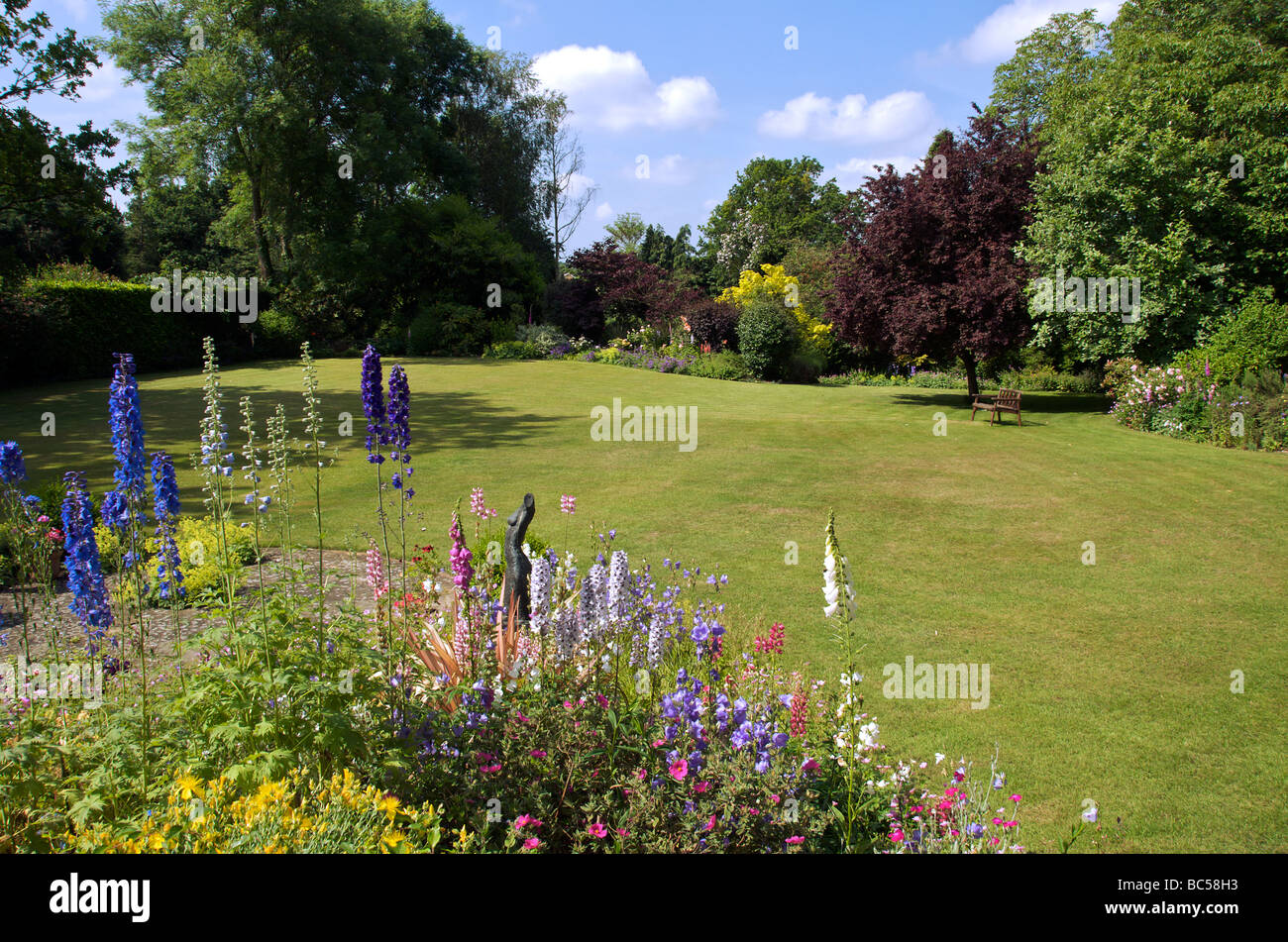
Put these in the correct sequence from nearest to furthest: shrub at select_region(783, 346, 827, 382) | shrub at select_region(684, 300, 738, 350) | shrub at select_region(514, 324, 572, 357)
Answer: shrub at select_region(783, 346, 827, 382)
shrub at select_region(684, 300, 738, 350)
shrub at select_region(514, 324, 572, 357)

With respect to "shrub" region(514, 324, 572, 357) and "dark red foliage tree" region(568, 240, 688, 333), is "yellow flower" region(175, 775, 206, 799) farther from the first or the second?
"dark red foliage tree" region(568, 240, 688, 333)

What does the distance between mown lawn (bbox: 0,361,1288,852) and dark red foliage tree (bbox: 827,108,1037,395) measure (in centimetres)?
255

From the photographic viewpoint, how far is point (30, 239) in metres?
33.6

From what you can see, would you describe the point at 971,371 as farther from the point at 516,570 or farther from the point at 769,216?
the point at 769,216

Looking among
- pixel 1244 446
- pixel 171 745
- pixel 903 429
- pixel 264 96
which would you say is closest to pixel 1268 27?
pixel 1244 446

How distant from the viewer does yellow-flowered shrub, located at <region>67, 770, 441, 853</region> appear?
2291 millimetres

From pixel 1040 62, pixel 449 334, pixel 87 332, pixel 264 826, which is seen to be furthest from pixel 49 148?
pixel 1040 62

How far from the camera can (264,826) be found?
7.67 feet

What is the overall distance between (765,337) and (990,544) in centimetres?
1795

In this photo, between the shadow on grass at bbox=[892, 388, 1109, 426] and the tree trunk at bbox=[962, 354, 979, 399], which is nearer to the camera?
the shadow on grass at bbox=[892, 388, 1109, 426]

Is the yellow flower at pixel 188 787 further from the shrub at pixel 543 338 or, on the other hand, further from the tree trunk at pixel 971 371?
the shrub at pixel 543 338

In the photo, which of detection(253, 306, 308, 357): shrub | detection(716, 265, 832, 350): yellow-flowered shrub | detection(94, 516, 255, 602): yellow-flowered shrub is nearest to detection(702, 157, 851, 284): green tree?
detection(716, 265, 832, 350): yellow-flowered shrub

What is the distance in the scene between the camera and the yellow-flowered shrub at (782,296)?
95.3 feet

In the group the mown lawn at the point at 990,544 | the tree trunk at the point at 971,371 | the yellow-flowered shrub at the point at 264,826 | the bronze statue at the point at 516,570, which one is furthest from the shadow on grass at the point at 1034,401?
the yellow-flowered shrub at the point at 264,826
